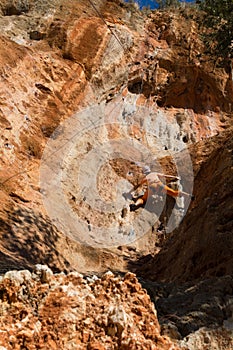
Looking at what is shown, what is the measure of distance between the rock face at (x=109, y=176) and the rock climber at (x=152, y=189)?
0.32 metres

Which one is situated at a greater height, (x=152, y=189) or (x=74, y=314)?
(x=152, y=189)

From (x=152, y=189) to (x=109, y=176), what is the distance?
4.91 feet

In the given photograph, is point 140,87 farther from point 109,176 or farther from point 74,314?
point 74,314

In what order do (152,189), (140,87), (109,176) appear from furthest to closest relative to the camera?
(140,87) < (109,176) < (152,189)

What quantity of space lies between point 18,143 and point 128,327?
9.39 metres

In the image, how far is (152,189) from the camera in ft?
47.3

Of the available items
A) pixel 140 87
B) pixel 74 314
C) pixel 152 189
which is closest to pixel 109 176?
pixel 152 189

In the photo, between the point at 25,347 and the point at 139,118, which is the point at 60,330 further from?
the point at 139,118

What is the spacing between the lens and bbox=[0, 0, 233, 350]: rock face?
382cm

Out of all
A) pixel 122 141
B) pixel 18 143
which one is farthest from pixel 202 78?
pixel 18 143

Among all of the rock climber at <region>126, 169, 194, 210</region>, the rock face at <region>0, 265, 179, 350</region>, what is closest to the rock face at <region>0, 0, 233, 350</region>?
the rock face at <region>0, 265, 179, 350</region>

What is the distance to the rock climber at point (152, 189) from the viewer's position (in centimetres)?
1386

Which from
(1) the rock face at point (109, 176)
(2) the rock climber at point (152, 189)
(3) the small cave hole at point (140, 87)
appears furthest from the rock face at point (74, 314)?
(3) the small cave hole at point (140, 87)

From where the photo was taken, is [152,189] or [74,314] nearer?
[74,314]
